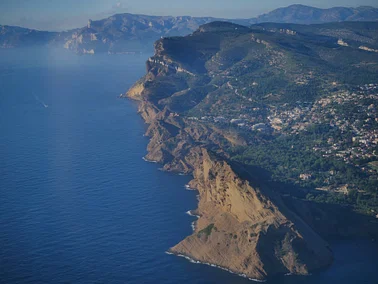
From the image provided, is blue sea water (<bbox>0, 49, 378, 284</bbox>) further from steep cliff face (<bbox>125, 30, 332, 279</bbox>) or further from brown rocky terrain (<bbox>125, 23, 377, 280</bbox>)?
brown rocky terrain (<bbox>125, 23, 377, 280</bbox>)

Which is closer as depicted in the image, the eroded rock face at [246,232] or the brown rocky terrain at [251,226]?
the eroded rock face at [246,232]

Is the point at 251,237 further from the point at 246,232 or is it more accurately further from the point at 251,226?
the point at 251,226

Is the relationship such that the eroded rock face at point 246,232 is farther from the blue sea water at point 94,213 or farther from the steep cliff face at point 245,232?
the blue sea water at point 94,213

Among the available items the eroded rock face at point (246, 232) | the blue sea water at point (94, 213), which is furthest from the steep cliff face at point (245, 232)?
the blue sea water at point (94, 213)

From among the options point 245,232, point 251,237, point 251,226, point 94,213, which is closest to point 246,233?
point 245,232

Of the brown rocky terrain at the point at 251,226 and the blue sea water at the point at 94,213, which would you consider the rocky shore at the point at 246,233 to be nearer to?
the brown rocky terrain at the point at 251,226

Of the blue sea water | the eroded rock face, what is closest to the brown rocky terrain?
the eroded rock face

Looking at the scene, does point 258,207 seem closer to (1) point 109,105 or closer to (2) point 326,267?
(2) point 326,267

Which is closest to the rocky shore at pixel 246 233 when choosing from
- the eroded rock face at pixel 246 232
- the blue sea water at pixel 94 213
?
the eroded rock face at pixel 246 232
